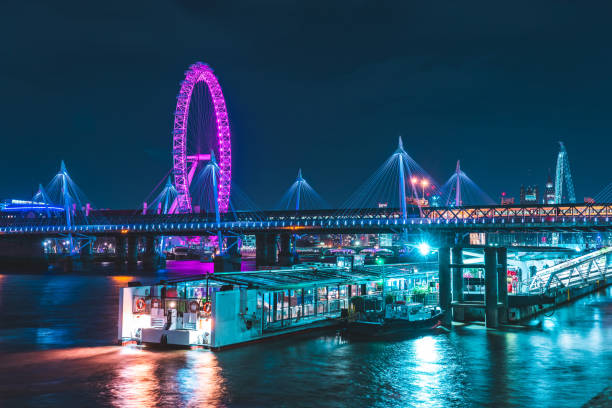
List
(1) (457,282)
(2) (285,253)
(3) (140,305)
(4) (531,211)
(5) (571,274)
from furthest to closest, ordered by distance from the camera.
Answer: (4) (531,211)
(2) (285,253)
(5) (571,274)
(1) (457,282)
(3) (140,305)

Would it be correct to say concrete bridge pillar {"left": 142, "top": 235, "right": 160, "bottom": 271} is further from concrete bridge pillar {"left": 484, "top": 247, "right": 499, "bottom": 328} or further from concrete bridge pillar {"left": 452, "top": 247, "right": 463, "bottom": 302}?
concrete bridge pillar {"left": 484, "top": 247, "right": 499, "bottom": 328}

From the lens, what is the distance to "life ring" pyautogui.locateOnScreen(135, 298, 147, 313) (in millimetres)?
29828

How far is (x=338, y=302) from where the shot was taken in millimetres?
38844

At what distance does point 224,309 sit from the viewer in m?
28.1

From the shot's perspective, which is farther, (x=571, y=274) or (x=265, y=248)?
(x=265, y=248)

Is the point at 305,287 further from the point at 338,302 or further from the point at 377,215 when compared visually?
the point at 377,215

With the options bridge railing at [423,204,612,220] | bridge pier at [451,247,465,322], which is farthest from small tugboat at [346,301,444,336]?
bridge railing at [423,204,612,220]

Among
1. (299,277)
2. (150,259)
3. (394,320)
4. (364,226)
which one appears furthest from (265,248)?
(394,320)

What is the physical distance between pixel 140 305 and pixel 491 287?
20826 millimetres

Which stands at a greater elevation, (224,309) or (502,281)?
(502,281)

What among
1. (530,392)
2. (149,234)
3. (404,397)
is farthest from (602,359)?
(149,234)

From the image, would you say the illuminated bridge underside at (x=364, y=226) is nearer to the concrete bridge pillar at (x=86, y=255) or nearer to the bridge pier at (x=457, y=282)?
the concrete bridge pillar at (x=86, y=255)

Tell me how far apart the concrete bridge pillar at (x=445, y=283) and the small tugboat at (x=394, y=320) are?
0.67 metres

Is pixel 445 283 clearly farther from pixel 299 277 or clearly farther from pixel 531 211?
pixel 531 211
